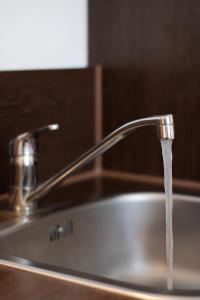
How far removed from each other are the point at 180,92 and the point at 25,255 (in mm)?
489

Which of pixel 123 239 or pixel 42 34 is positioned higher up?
pixel 42 34

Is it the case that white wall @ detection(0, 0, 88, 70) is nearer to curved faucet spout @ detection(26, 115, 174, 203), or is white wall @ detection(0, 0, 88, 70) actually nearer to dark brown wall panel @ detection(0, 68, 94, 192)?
dark brown wall panel @ detection(0, 68, 94, 192)

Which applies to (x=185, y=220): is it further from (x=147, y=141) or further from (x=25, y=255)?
(x=25, y=255)

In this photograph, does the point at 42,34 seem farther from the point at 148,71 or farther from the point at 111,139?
the point at 111,139

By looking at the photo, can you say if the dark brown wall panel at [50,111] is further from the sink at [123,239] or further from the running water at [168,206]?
the running water at [168,206]

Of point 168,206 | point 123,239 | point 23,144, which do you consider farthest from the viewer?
point 123,239

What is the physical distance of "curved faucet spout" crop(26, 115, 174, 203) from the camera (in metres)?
0.99

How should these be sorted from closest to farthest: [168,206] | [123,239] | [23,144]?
1. [168,206]
2. [23,144]
3. [123,239]

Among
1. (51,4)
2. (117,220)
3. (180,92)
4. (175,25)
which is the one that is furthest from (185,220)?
(51,4)

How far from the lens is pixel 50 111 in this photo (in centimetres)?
134

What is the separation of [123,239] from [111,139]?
318 millimetres

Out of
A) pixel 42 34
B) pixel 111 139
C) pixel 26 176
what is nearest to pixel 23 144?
pixel 26 176

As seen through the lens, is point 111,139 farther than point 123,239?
No

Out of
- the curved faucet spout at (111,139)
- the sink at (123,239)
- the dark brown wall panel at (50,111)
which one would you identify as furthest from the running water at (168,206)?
the dark brown wall panel at (50,111)
